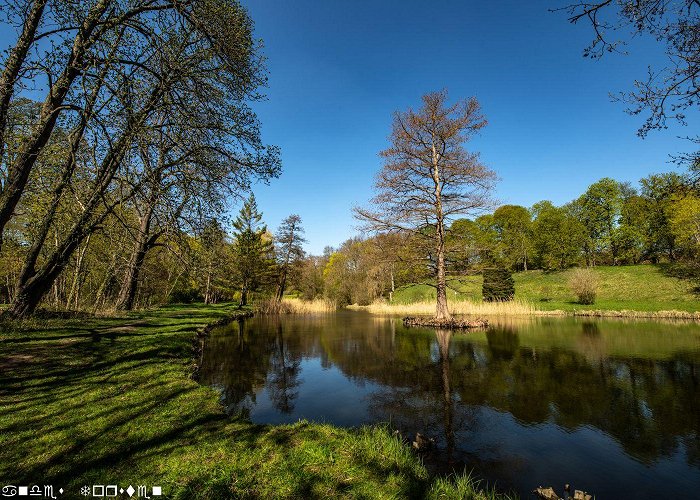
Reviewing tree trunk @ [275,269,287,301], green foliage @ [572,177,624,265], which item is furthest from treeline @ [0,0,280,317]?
green foliage @ [572,177,624,265]

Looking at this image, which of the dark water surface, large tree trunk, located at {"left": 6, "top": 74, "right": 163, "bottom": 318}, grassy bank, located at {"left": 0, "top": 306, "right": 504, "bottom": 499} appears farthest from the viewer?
large tree trunk, located at {"left": 6, "top": 74, "right": 163, "bottom": 318}

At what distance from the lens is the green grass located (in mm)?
22219

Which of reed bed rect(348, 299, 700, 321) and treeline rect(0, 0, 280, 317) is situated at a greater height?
treeline rect(0, 0, 280, 317)

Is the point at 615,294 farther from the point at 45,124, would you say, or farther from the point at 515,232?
the point at 45,124

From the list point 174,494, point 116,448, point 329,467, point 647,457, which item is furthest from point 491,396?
point 116,448

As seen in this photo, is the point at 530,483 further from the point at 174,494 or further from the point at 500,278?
the point at 500,278

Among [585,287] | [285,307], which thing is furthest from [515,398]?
[285,307]

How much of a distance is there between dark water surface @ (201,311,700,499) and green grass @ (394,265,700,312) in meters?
8.03

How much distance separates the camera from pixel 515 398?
21.5 ft

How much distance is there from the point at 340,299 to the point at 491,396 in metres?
35.2

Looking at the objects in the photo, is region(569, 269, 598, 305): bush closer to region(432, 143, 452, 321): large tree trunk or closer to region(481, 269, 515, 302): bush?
region(481, 269, 515, 302): bush

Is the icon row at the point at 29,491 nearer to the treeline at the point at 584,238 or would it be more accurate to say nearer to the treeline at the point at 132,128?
the treeline at the point at 132,128

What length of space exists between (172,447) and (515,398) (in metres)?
6.34

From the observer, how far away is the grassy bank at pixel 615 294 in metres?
21.0
